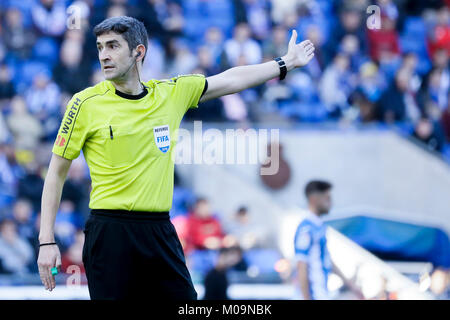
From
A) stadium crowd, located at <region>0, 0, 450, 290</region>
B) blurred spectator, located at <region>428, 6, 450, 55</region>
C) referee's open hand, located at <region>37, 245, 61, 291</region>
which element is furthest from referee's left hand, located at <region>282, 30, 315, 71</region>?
blurred spectator, located at <region>428, 6, 450, 55</region>

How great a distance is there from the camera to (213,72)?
479 inches

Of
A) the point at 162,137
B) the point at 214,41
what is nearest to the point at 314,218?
the point at 162,137

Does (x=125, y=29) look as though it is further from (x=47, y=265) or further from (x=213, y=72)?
(x=213, y=72)

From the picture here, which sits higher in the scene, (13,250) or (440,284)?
(13,250)

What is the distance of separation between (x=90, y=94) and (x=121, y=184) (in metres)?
0.56

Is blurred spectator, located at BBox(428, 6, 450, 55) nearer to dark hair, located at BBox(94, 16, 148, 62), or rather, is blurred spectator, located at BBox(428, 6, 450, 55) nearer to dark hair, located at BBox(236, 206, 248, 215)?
dark hair, located at BBox(236, 206, 248, 215)

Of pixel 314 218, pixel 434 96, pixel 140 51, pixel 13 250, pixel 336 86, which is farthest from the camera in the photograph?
pixel 434 96

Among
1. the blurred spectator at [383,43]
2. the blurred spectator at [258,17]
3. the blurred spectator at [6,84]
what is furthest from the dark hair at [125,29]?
the blurred spectator at [383,43]

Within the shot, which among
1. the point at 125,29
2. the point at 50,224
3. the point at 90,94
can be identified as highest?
the point at 125,29

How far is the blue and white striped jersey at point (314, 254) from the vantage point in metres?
7.63

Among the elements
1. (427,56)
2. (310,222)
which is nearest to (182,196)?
(310,222)

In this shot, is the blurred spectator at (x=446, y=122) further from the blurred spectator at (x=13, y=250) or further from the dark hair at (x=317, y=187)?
the blurred spectator at (x=13, y=250)

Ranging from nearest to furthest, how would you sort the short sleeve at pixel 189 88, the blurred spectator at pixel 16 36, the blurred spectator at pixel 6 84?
1. the short sleeve at pixel 189 88
2. the blurred spectator at pixel 6 84
3. the blurred spectator at pixel 16 36
